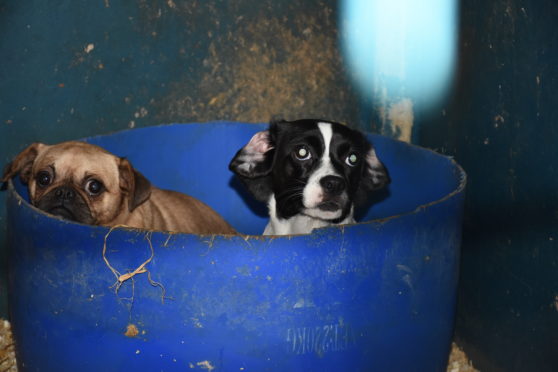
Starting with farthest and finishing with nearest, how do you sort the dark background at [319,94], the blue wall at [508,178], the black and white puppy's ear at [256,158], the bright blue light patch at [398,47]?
the bright blue light patch at [398,47]
the black and white puppy's ear at [256,158]
the dark background at [319,94]
the blue wall at [508,178]

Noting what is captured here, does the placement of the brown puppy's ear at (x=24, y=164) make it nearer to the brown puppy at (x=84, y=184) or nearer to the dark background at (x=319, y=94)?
the brown puppy at (x=84, y=184)

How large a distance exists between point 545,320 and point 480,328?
0.68 m

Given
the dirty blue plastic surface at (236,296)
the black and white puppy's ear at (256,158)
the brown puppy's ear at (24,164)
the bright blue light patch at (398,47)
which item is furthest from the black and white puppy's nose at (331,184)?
the brown puppy's ear at (24,164)

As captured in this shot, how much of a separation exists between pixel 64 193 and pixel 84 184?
0.55 feet

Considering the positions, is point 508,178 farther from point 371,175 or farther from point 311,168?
point 311,168

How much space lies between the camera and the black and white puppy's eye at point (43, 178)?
358cm

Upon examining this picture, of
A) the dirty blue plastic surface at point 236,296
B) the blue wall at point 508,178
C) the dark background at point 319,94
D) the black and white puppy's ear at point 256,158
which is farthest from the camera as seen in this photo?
the black and white puppy's ear at point 256,158

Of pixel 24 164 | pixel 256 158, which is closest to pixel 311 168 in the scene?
pixel 256 158

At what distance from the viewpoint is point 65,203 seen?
11.4ft

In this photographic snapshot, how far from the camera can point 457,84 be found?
418 centimetres

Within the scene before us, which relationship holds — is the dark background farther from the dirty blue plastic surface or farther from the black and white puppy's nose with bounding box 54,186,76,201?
the black and white puppy's nose with bounding box 54,186,76,201

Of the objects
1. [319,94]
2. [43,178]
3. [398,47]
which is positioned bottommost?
[43,178]

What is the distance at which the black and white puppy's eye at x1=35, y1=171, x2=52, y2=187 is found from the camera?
141 inches

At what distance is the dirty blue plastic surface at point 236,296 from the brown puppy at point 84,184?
0.36 m
